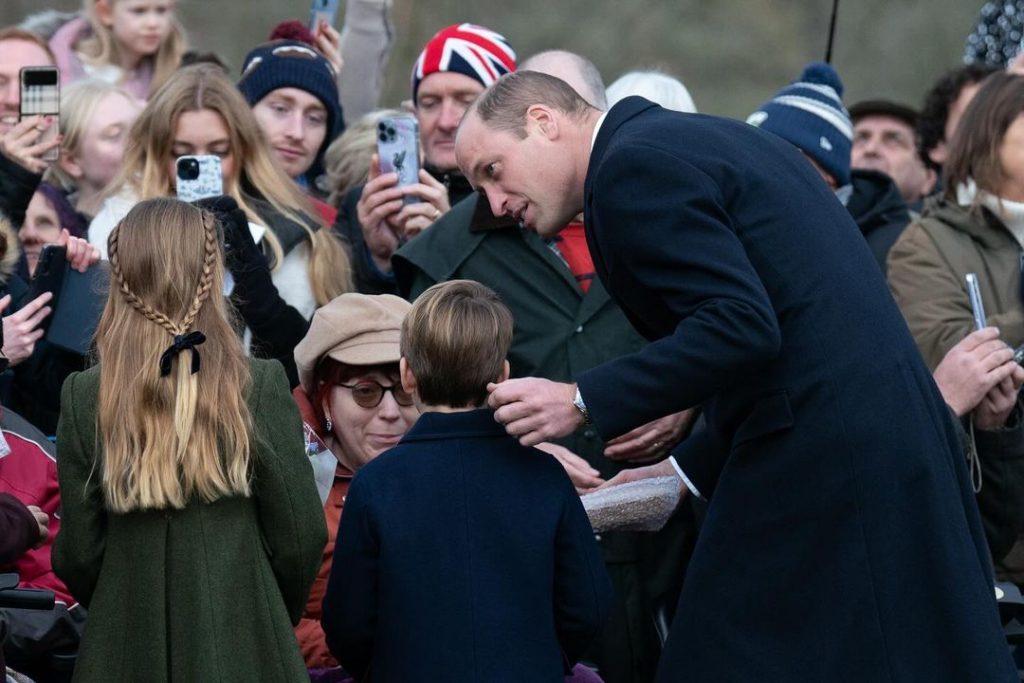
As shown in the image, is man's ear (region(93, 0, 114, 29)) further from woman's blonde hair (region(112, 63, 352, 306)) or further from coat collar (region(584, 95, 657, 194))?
coat collar (region(584, 95, 657, 194))

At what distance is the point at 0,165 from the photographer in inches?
191

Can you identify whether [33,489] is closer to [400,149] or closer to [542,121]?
[542,121]

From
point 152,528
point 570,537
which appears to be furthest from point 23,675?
point 570,537

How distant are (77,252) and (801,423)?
2.14m

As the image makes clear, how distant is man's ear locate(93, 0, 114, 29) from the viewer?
669 centimetres

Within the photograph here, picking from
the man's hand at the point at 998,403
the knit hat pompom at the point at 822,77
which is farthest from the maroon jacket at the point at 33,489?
the knit hat pompom at the point at 822,77

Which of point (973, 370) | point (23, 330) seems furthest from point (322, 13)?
point (973, 370)

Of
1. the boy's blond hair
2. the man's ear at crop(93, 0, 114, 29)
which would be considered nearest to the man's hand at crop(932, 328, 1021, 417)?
the boy's blond hair

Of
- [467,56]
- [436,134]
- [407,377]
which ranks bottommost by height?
[407,377]

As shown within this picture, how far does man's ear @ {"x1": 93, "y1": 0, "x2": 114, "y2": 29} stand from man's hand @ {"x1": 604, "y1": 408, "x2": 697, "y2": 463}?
3320mm

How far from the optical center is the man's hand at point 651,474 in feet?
13.0

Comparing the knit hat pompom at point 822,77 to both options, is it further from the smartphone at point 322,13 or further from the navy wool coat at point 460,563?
the navy wool coat at point 460,563

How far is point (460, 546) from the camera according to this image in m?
3.64

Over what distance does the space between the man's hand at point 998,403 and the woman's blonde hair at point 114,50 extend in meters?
3.53
